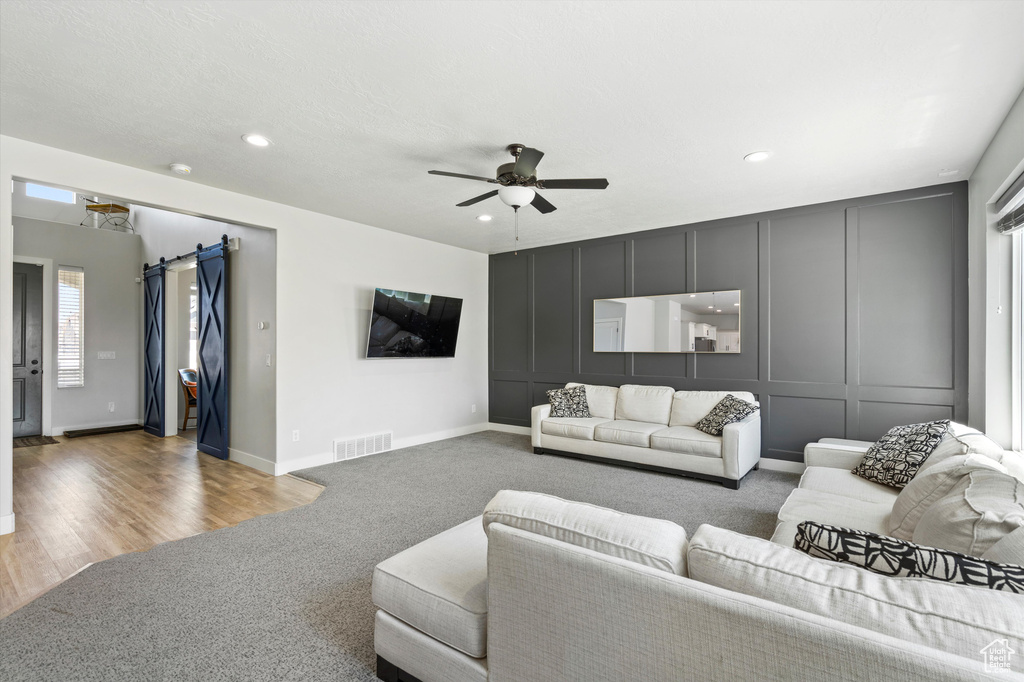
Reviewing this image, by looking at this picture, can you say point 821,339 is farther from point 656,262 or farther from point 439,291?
point 439,291

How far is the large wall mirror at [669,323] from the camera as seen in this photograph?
509cm

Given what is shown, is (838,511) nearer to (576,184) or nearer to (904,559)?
(904,559)

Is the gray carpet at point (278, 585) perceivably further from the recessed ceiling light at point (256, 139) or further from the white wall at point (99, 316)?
the white wall at point (99, 316)

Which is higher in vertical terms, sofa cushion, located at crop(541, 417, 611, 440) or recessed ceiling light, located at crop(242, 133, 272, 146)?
recessed ceiling light, located at crop(242, 133, 272, 146)

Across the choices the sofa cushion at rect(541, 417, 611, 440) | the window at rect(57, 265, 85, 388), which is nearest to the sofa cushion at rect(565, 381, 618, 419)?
the sofa cushion at rect(541, 417, 611, 440)

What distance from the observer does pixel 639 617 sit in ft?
3.76

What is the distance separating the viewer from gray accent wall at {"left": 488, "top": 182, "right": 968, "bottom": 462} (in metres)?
4.05

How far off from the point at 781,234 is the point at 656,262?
1294 millimetres

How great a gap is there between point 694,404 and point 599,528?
4.02m

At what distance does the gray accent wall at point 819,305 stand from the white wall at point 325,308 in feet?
5.62

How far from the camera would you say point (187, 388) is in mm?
6730

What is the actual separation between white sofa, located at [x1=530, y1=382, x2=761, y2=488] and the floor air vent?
174cm

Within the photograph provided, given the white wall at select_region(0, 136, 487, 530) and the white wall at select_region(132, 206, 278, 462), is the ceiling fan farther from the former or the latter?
the white wall at select_region(132, 206, 278, 462)

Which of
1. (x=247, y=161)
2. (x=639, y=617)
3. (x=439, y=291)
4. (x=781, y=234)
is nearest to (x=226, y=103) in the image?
(x=247, y=161)
